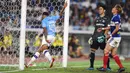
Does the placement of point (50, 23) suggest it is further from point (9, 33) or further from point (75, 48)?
point (75, 48)

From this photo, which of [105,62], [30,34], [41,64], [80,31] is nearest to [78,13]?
[80,31]

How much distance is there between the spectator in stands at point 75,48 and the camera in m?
29.5

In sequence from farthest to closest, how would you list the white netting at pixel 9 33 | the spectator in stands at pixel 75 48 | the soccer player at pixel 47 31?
1. the spectator in stands at pixel 75 48
2. the soccer player at pixel 47 31
3. the white netting at pixel 9 33

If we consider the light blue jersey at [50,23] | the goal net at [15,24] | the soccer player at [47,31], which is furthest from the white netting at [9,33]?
the light blue jersey at [50,23]

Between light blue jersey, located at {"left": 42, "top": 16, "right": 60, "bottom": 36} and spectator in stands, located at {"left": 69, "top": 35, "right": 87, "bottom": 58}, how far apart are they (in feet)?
44.5

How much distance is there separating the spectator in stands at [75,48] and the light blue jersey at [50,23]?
1358cm

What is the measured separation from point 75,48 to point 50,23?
14.2 m

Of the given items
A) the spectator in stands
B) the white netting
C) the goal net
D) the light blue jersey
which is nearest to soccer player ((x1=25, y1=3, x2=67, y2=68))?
the light blue jersey

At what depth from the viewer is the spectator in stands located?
29.5 metres

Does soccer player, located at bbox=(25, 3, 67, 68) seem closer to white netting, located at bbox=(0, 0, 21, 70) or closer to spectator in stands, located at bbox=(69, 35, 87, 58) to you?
white netting, located at bbox=(0, 0, 21, 70)

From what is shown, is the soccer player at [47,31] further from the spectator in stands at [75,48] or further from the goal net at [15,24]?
the spectator in stands at [75,48]

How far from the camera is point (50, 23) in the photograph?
51.5 feet

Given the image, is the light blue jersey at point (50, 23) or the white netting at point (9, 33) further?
the light blue jersey at point (50, 23)

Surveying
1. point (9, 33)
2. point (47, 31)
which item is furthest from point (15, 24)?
point (47, 31)
